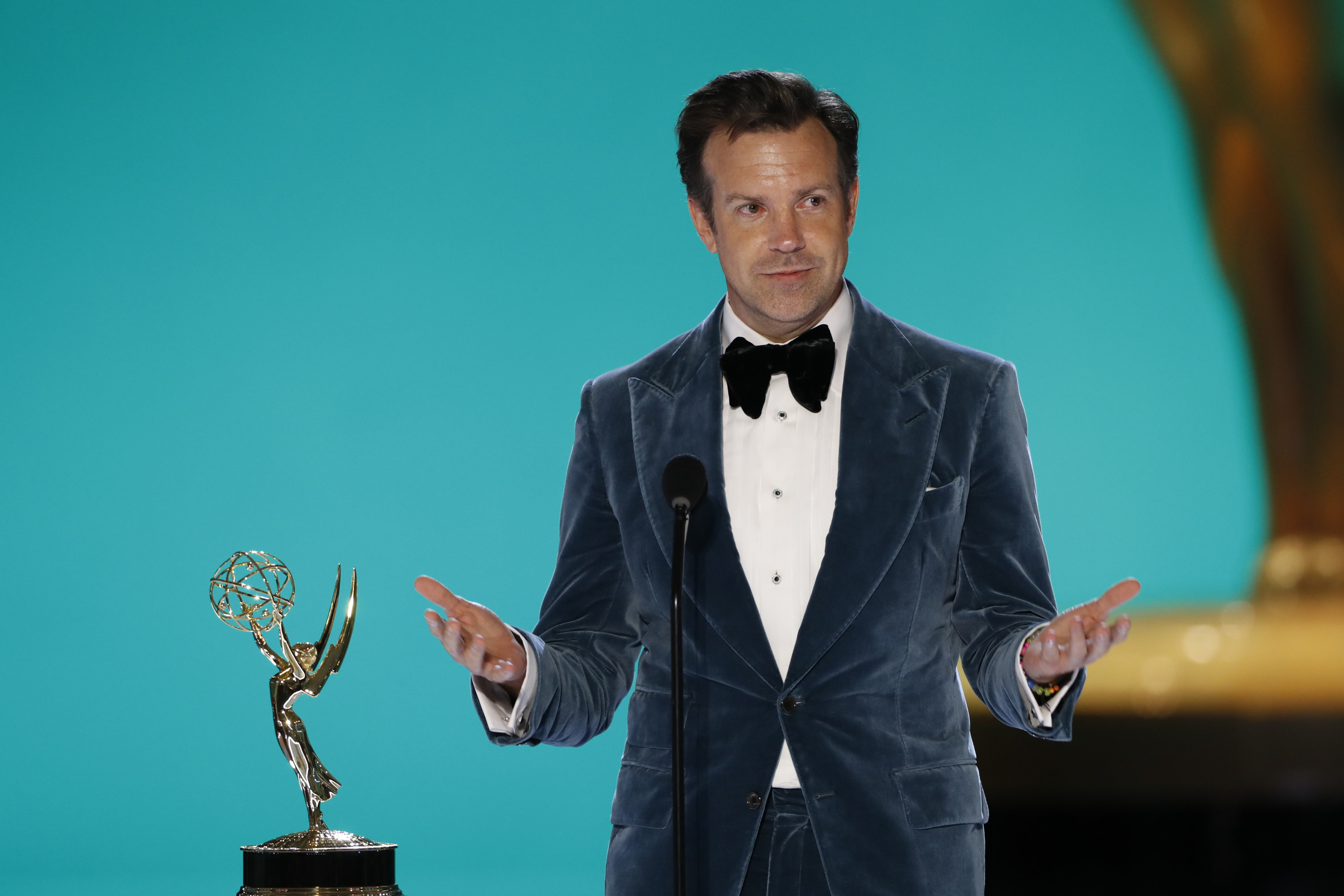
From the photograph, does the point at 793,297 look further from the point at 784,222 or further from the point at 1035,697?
the point at 1035,697

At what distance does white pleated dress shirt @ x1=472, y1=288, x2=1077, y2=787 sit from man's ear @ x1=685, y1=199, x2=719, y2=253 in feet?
0.61

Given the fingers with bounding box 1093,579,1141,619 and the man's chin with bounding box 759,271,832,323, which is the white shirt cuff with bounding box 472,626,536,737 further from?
the fingers with bounding box 1093,579,1141,619

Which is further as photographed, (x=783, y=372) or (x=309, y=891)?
(x=309, y=891)

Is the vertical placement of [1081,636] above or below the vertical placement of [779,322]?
below

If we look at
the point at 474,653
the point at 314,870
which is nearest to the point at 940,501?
the point at 474,653

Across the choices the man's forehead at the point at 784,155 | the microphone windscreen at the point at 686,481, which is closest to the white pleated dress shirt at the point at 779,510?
the man's forehead at the point at 784,155

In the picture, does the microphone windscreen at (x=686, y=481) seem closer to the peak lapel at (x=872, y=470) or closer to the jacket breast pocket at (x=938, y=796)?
the peak lapel at (x=872, y=470)

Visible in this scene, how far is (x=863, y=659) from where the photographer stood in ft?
5.93

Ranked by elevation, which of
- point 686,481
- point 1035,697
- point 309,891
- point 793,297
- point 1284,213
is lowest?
point 309,891

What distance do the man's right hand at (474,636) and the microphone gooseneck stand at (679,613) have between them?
32 centimetres

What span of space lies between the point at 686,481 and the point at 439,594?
383 millimetres

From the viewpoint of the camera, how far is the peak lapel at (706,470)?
6.03ft

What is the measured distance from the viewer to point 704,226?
2188 millimetres

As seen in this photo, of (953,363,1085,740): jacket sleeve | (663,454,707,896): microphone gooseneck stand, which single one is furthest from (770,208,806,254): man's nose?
(663,454,707,896): microphone gooseneck stand
